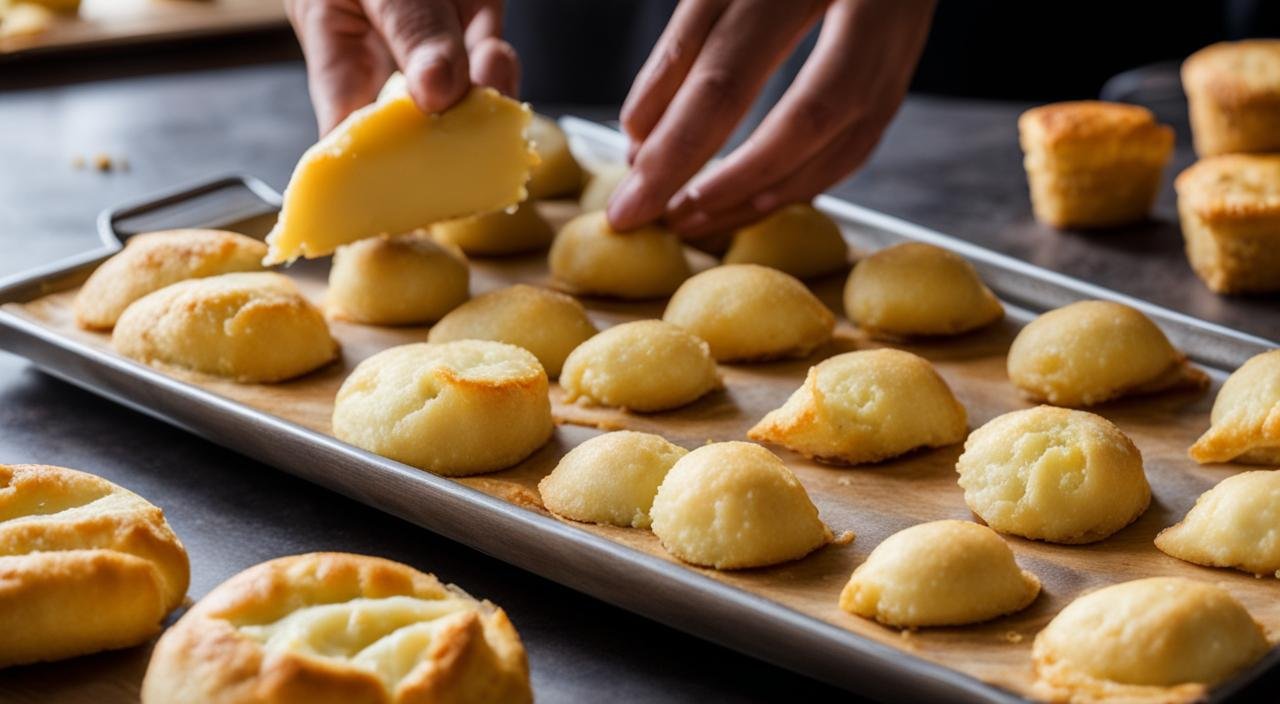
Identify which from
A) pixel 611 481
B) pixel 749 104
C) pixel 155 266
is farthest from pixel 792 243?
pixel 155 266

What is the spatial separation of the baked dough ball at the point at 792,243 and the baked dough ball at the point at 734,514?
1068mm

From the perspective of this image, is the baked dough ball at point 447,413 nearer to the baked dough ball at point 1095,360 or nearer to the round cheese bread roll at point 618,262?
the round cheese bread roll at point 618,262

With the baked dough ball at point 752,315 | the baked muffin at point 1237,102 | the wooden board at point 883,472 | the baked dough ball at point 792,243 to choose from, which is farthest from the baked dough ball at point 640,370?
the baked muffin at point 1237,102

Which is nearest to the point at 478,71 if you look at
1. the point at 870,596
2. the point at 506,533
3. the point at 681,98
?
the point at 681,98

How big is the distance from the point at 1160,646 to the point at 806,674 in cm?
40

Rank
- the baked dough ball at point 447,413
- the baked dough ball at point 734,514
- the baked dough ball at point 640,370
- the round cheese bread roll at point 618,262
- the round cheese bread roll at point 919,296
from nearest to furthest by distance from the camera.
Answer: the baked dough ball at point 734,514, the baked dough ball at point 447,413, the baked dough ball at point 640,370, the round cheese bread roll at point 919,296, the round cheese bread roll at point 618,262

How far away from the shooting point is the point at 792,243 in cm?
305

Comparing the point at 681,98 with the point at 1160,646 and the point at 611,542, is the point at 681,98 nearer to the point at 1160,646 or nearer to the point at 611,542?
the point at 611,542

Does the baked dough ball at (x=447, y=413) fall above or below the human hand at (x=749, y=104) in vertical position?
below

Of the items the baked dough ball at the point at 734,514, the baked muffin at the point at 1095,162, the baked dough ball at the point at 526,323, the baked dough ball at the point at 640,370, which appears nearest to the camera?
the baked dough ball at the point at 734,514

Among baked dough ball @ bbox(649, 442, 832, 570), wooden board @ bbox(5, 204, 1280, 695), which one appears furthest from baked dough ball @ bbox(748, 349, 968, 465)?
baked dough ball @ bbox(649, 442, 832, 570)

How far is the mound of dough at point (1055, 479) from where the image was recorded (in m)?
2.07

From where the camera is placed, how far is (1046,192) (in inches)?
139

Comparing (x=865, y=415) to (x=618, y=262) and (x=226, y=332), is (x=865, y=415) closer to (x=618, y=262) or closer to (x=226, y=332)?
(x=618, y=262)
